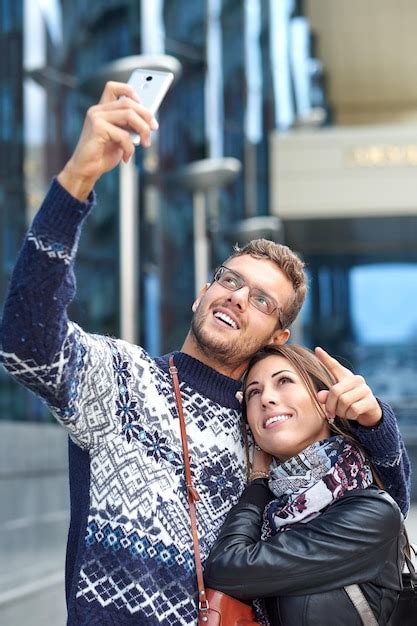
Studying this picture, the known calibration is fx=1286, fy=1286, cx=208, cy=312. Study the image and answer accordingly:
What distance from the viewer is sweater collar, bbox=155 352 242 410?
280cm

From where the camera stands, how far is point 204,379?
9.25ft

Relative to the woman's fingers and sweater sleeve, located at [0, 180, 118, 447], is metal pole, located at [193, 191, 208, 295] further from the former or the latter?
sweater sleeve, located at [0, 180, 118, 447]

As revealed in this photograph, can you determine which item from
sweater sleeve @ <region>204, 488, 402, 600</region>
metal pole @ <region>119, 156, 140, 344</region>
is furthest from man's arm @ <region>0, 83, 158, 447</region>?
metal pole @ <region>119, 156, 140, 344</region>

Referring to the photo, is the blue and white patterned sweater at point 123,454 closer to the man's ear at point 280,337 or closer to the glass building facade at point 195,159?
the man's ear at point 280,337

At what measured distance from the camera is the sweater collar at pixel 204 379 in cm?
280

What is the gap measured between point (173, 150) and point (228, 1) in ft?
24.5

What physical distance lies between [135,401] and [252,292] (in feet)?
1.30

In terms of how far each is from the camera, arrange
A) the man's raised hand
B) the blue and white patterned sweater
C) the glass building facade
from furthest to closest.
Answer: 1. the glass building facade
2. the blue and white patterned sweater
3. the man's raised hand

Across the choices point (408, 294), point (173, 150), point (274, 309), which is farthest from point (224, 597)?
point (408, 294)

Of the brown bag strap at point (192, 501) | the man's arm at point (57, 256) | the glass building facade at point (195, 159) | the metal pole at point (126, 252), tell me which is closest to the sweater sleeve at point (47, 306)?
the man's arm at point (57, 256)

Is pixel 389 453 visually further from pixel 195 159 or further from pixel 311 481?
pixel 195 159

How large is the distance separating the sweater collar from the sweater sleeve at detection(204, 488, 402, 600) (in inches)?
13.1

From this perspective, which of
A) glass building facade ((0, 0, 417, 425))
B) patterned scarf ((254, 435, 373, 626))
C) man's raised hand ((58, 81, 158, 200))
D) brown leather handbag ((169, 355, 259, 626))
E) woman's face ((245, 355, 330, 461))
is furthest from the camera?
glass building facade ((0, 0, 417, 425))

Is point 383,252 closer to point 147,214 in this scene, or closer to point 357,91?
point 357,91
